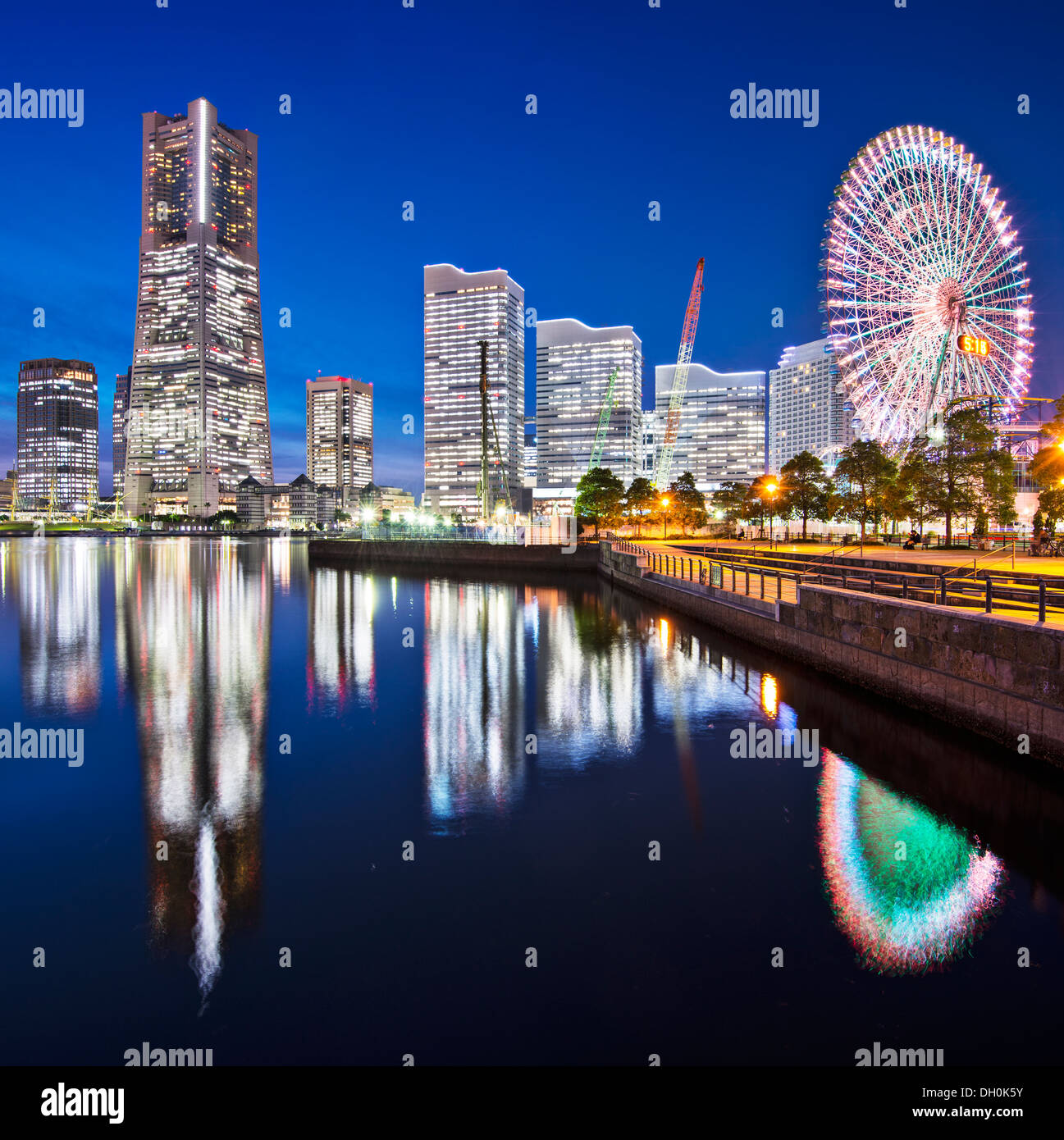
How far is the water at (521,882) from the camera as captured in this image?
22.3 ft

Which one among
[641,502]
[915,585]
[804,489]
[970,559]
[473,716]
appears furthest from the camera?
[641,502]

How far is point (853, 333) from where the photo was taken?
50.0 metres

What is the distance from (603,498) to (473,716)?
104801 millimetres

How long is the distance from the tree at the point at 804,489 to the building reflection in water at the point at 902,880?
70.4m

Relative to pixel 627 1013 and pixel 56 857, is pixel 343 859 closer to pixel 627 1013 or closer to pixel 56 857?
pixel 56 857

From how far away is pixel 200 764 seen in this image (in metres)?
14.4

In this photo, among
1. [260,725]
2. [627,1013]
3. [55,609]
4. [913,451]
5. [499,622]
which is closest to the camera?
[627,1013]

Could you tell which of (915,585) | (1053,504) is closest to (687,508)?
(1053,504)

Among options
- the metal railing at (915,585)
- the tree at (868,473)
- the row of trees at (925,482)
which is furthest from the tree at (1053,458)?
the tree at (868,473)

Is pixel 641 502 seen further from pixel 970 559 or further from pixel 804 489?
pixel 970 559

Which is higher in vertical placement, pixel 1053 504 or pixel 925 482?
pixel 925 482
